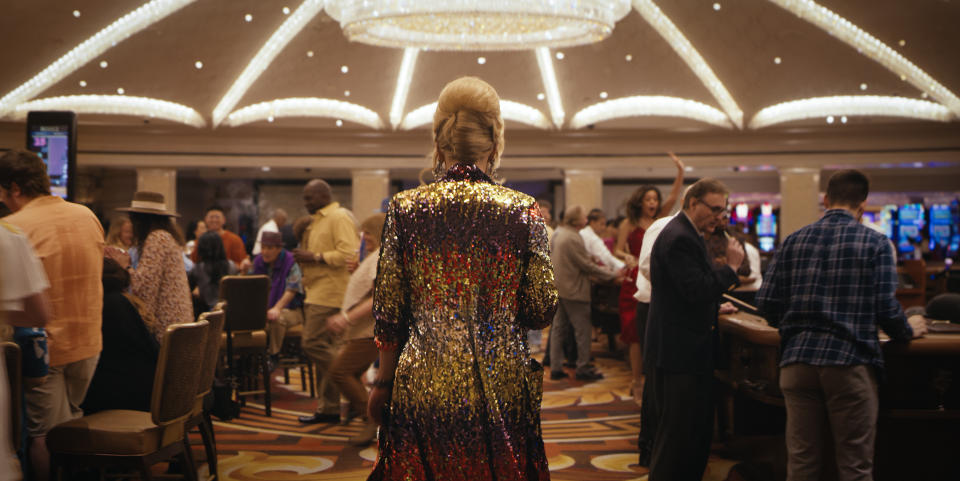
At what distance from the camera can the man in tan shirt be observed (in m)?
5.24

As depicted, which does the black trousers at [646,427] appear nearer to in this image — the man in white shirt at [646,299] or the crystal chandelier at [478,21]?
the man in white shirt at [646,299]

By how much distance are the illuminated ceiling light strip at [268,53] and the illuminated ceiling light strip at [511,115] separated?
2.93m

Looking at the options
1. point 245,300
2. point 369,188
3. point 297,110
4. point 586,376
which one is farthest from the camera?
point 369,188

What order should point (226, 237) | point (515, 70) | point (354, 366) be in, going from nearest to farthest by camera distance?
1. point (354, 366)
2. point (226, 237)
3. point (515, 70)

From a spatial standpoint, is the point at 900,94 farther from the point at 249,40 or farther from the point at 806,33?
the point at 249,40

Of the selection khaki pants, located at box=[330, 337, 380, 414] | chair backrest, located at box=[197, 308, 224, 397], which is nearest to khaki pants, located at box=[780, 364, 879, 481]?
khaki pants, located at box=[330, 337, 380, 414]

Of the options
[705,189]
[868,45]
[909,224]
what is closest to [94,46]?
[705,189]

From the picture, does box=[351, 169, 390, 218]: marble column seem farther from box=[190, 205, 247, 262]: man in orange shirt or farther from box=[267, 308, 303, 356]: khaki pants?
box=[267, 308, 303, 356]: khaki pants

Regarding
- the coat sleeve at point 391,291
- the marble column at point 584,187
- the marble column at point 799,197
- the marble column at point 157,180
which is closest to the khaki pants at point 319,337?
the coat sleeve at point 391,291

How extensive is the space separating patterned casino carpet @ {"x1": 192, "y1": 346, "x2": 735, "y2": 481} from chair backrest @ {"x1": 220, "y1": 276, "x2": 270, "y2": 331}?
0.64 meters

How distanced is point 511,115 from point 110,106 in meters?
6.74

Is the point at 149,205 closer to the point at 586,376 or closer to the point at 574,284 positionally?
the point at 574,284

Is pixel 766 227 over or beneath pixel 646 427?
over

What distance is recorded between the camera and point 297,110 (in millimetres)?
14039
